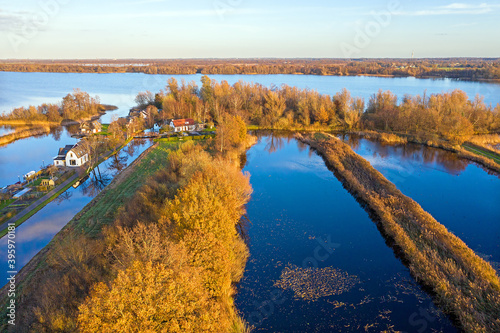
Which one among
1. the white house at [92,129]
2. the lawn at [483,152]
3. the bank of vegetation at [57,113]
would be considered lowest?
the lawn at [483,152]

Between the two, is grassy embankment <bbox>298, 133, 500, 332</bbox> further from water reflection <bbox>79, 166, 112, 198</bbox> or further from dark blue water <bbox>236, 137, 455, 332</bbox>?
water reflection <bbox>79, 166, 112, 198</bbox>

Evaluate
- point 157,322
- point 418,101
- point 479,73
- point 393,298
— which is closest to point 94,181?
point 157,322

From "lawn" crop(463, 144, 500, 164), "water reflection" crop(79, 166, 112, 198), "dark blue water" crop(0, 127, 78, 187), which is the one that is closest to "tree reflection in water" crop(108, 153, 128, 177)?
"water reflection" crop(79, 166, 112, 198)

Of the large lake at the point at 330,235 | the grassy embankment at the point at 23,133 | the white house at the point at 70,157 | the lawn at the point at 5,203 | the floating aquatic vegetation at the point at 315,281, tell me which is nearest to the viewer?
the large lake at the point at 330,235

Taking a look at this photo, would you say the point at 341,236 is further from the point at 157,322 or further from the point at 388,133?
the point at 388,133

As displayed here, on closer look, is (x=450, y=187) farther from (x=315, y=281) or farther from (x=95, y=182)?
(x=95, y=182)

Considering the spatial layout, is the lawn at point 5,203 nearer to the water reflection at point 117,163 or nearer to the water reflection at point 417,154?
the water reflection at point 117,163

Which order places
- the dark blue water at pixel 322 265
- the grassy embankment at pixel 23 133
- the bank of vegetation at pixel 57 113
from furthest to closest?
the bank of vegetation at pixel 57 113 → the grassy embankment at pixel 23 133 → the dark blue water at pixel 322 265

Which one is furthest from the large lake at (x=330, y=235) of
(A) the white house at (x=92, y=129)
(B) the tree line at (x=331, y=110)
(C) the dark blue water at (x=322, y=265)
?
(A) the white house at (x=92, y=129)
